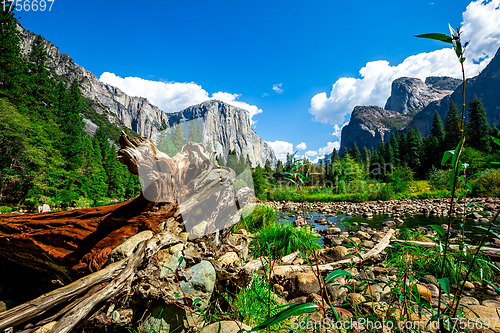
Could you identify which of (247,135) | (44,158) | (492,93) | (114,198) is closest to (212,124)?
(247,135)

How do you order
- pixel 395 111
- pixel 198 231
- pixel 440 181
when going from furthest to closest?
pixel 395 111
pixel 440 181
pixel 198 231

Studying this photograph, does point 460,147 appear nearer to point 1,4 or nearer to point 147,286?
point 147,286

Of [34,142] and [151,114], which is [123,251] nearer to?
[34,142]

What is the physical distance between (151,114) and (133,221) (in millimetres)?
143146

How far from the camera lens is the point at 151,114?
128 m

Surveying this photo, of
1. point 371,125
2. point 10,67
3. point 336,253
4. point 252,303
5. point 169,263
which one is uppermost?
point 371,125

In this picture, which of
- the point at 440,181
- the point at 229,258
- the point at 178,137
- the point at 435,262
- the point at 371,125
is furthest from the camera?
the point at 371,125

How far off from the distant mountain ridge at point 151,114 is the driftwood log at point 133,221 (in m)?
75.7

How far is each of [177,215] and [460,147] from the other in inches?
127

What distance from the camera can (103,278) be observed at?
1993 mm

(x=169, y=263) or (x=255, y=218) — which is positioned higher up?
(x=169, y=263)

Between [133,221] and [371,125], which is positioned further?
[371,125]

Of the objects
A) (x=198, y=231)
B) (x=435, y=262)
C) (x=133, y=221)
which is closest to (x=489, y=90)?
(x=435, y=262)

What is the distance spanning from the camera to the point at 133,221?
116 inches
